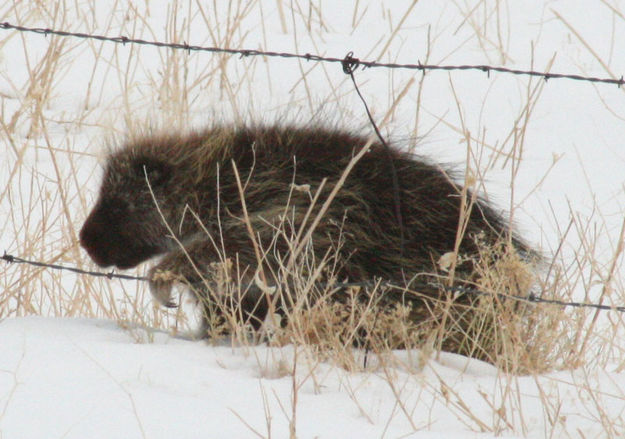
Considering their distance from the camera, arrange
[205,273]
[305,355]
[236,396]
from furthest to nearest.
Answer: [205,273] < [305,355] < [236,396]

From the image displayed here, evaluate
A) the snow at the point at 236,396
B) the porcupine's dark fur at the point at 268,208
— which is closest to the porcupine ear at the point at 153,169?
the porcupine's dark fur at the point at 268,208

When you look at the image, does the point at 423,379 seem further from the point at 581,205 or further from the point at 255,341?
the point at 581,205

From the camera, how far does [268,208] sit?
4062 mm

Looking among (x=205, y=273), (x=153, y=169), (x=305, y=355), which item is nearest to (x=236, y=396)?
(x=305, y=355)

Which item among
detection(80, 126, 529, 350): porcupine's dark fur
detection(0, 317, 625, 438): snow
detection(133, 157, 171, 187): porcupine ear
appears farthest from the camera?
detection(133, 157, 171, 187): porcupine ear

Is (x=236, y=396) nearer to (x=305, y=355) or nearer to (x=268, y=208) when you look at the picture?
(x=305, y=355)

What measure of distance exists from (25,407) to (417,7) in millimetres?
6615

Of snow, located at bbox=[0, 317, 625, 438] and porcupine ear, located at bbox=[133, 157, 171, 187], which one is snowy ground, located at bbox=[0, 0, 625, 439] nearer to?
snow, located at bbox=[0, 317, 625, 438]

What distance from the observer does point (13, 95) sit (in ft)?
24.4

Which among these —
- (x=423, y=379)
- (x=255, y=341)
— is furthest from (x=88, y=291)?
(x=423, y=379)

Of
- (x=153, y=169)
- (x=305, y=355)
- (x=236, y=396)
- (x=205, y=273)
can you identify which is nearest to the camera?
(x=236, y=396)

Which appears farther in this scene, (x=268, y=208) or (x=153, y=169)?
(x=153, y=169)

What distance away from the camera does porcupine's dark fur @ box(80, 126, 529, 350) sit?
396 centimetres

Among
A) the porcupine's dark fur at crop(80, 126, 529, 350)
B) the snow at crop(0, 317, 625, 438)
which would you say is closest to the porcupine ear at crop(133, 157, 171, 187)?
the porcupine's dark fur at crop(80, 126, 529, 350)
